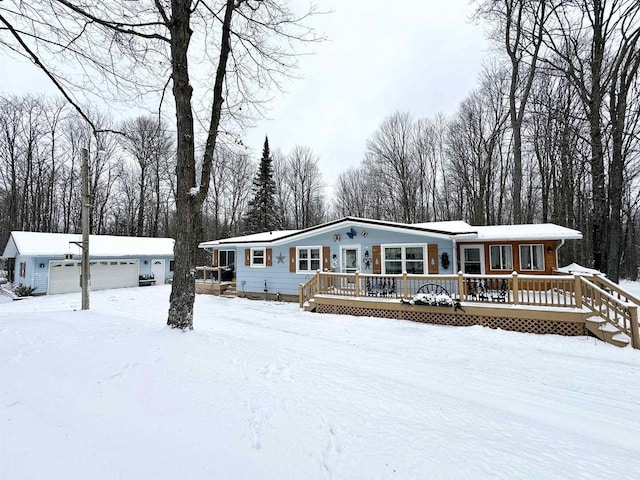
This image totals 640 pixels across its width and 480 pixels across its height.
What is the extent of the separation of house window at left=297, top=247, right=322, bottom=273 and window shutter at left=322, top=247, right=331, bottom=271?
0.77ft

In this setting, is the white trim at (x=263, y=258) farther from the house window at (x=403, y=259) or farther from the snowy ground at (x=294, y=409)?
the snowy ground at (x=294, y=409)

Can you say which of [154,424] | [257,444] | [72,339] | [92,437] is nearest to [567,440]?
[257,444]

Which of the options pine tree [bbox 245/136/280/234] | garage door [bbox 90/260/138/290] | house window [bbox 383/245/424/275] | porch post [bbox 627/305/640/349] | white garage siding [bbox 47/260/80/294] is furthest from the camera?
pine tree [bbox 245/136/280/234]

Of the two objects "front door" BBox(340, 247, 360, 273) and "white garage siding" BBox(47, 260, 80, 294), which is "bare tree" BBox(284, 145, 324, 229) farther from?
"front door" BBox(340, 247, 360, 273)

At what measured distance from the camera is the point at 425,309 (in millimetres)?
8367

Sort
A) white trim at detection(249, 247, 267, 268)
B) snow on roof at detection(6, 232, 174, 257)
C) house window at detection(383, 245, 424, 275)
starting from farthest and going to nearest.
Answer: snow on roof at detection(6, 232, 174, 257) < white trim at detection(249, 247, 267, 268) < house window at detection(383, 245, 424, 275)

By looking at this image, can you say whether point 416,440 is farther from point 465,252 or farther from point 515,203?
point 515,203

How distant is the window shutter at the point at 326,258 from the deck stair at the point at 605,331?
8130 mm

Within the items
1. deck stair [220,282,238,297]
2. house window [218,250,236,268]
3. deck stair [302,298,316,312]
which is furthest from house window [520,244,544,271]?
house window [218,250,236,268]

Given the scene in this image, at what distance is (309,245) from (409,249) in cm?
431

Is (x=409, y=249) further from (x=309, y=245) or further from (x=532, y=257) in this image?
(x=532, y=257)

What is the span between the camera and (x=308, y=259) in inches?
500

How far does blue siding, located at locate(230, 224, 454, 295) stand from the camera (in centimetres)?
1054

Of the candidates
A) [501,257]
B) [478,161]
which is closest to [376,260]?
[501,257]
